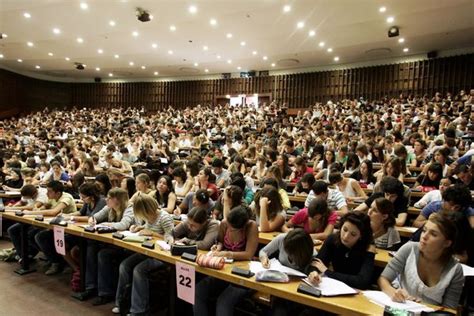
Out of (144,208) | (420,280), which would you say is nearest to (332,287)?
(420,280)

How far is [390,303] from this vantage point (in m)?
2.09

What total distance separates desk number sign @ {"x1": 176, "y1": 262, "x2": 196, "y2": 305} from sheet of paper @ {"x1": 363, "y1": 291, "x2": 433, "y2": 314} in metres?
1.32

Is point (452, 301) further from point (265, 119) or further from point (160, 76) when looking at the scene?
point (160, 76)

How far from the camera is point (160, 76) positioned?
81.3 ft

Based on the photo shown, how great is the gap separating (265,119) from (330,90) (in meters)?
5.93

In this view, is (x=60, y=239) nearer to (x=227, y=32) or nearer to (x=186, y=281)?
(x=186, y=281)

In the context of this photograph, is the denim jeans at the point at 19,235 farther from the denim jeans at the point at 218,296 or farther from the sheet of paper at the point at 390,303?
the sheet of paper at the point at 390,303

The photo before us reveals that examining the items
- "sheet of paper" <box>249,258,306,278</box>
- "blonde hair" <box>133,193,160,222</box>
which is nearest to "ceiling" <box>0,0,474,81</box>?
"blonde hair" <box>133,193,160,222</box>

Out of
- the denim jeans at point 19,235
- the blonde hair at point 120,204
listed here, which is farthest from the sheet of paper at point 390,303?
the denim jeans at point 19,235

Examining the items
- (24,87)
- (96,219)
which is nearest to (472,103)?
(96,219)

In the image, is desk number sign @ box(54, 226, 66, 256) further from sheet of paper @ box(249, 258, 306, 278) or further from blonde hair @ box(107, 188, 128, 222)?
sheet of paper @ box(249, 258, 306, 278)

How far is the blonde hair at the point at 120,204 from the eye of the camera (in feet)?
13.5

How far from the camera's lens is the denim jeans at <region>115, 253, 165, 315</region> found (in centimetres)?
329

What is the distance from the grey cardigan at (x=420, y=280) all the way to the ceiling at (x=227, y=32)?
1017cm
